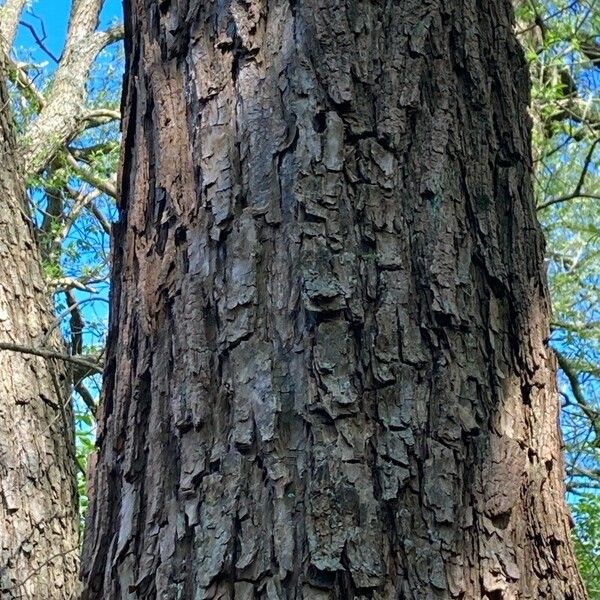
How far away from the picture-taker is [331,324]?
109 centimetres

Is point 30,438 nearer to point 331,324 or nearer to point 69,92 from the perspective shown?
point 331,324

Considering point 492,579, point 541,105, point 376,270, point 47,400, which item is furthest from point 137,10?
point 541,105

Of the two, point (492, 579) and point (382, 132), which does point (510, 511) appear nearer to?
point (492, 579)

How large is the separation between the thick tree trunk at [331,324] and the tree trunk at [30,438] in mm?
1598

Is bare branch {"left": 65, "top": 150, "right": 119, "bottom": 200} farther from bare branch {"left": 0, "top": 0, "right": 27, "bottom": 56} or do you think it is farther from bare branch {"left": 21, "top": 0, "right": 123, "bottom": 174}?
bare branch {"left": 0, "top": 0, "right": 27, "bottom": 56}

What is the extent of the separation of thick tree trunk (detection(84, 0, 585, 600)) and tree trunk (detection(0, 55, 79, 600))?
5.24ft

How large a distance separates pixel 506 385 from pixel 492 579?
0.78 ft

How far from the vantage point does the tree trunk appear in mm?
2705

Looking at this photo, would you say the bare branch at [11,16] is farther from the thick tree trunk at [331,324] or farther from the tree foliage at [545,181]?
the thick tree trunk at [331,324]

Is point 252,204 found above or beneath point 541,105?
beneath

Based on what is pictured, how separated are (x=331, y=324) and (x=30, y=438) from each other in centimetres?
203

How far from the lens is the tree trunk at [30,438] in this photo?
8.87 feet

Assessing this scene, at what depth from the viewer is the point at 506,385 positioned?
3.74 feet

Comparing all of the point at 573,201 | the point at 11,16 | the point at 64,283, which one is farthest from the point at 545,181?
the point at 11,16
